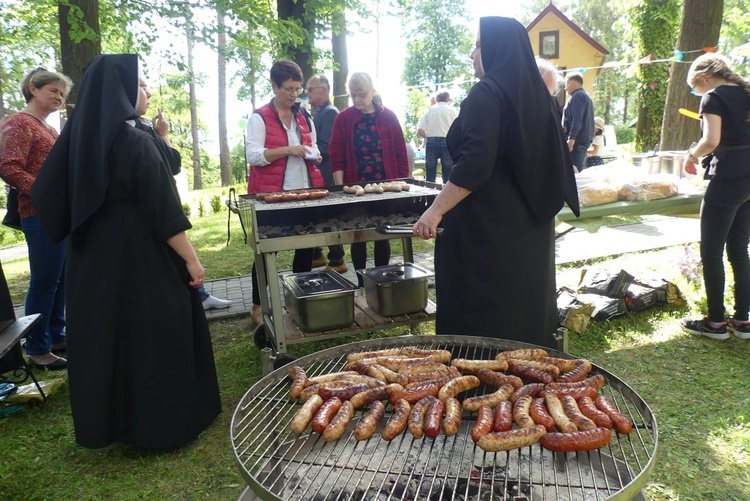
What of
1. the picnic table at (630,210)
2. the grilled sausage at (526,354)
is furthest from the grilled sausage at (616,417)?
the picnic table at (630,210)

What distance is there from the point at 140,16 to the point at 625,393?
10979 mm

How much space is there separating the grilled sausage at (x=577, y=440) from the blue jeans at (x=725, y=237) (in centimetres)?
349

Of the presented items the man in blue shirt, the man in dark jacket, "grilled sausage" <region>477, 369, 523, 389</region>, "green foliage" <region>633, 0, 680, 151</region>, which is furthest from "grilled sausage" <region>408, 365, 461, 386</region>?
"green foliage" <region>633, 0, 680, 151</region>

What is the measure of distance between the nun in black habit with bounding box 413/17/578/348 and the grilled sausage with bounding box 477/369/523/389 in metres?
0.81

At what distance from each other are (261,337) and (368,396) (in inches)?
118

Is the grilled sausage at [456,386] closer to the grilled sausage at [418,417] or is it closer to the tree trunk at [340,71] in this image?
the grilled sausage at [418,417]

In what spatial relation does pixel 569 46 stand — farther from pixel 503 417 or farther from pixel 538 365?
pixel 503 417

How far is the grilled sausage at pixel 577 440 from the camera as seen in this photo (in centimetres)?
169

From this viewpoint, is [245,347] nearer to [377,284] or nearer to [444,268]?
[377,284]

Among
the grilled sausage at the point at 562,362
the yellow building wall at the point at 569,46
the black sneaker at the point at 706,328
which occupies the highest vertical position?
the yellow building wall at the point at 569,46

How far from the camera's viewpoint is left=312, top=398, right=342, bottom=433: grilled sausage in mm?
1881

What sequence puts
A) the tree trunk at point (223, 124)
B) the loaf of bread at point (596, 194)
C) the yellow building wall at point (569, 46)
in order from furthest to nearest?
the yellow building wall at point (569, 46)
the tree trunk at point (223, 124)
the loaf of bread at point (596, 194)

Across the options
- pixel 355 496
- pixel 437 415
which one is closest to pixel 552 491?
pixel 437 415

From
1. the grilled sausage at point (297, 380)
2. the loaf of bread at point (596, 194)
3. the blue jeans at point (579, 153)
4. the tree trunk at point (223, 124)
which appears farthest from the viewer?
the tree trunk at point (223, 124)
